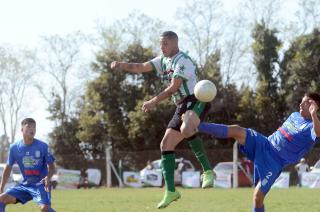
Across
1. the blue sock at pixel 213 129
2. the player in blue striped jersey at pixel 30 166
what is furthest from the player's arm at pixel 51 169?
the blue sock at pixel 213 129

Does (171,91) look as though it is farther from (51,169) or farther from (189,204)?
(189,204)

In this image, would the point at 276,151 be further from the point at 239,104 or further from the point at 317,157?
the point at 239,104

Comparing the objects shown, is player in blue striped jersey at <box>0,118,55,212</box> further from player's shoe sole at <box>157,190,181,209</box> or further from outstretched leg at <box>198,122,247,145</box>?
outstretched leg at <box>198,122,247,145</box>

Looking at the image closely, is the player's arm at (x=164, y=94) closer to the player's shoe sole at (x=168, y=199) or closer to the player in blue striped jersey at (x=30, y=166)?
the player's shoe sole at (x=168, y=199)

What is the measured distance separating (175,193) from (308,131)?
2376mm

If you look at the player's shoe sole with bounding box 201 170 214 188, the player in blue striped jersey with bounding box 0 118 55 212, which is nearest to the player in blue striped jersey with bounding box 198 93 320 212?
the player's shoe sole with bounding box 201 170 214 188

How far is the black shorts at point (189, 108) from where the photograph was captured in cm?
962

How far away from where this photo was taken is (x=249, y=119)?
4900 cm

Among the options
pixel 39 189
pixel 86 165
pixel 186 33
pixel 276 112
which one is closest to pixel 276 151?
pixel 39 189

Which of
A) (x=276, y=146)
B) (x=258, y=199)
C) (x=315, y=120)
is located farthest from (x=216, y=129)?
(x=315, y=120)

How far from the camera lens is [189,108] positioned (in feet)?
31.6

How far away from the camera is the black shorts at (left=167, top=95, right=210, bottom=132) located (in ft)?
31.6

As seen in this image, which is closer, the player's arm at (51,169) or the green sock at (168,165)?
the green sock at (168,165)

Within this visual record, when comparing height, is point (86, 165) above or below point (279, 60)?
below
